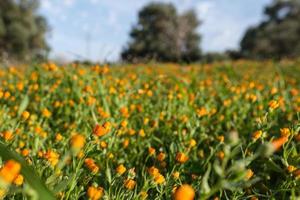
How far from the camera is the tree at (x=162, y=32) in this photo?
31.5m

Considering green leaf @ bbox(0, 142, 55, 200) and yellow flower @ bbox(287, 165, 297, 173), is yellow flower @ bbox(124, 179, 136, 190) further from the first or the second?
yellow flower @ bbox(287, 165, 297, 173)

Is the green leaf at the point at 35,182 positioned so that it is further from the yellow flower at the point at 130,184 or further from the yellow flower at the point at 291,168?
the yellow flower at the point at 291,168

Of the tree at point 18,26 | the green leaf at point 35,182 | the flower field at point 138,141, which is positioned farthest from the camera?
the tree at point 18,26

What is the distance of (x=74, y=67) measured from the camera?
4309mm

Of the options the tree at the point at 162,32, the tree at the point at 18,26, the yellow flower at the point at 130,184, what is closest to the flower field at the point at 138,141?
the yellow flower at the point at 130,184

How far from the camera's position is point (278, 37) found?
2730cm

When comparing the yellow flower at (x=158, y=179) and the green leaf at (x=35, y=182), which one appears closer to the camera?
the green leaf at (x=35, y=182)

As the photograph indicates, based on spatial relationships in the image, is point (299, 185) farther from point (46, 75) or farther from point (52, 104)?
point (46, 75)

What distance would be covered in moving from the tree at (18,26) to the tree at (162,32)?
24.4 ft

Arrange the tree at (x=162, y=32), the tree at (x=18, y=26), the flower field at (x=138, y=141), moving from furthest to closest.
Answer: the tree at (x=162, y=32), the tree at (x=18, y=26), the flower field at (x=138, y=141)

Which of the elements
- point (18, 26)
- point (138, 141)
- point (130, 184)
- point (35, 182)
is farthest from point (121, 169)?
point (18, 26)

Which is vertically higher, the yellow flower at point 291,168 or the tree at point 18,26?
the tree at point 18,26

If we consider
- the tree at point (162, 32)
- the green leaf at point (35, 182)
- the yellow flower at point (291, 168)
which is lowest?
the yellow flower at point (291, 168)

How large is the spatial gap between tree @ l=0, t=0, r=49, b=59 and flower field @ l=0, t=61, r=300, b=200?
894 inches
